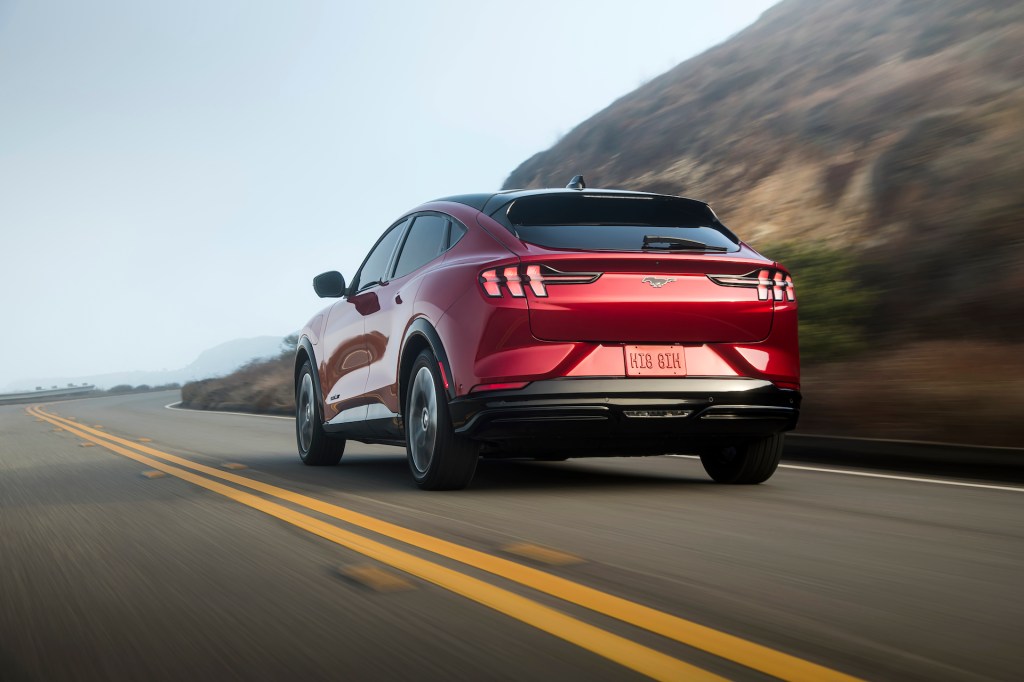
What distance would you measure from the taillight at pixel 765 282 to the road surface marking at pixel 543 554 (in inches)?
86.8

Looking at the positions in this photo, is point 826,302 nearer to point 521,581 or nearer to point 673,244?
point 673,244

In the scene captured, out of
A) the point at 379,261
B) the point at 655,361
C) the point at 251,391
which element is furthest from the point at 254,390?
the point at 655,361

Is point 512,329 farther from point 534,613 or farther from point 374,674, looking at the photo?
point 374,674

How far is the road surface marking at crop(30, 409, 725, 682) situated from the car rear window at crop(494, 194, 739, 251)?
1978 mm

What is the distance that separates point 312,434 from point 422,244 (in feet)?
8.62

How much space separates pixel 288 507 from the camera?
6.26m

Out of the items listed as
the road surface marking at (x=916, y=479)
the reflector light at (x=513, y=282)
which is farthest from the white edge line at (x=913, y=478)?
the reflector light at (x=513, y=282)

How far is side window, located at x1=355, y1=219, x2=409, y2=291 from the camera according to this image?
321 inches

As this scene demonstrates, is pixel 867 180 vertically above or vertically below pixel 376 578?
above

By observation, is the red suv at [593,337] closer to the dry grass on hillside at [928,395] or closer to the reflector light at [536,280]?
the reflector light at [536,280]

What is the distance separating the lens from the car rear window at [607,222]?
6301mm

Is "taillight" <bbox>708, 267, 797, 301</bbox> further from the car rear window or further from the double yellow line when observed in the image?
the double yellow line

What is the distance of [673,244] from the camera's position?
20.7 ft

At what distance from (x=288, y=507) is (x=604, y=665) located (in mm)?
3661
